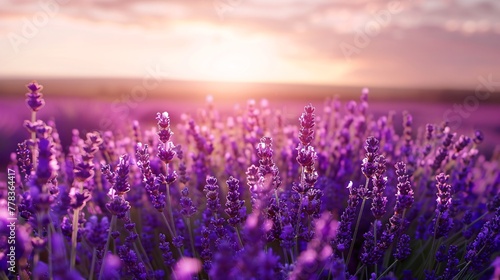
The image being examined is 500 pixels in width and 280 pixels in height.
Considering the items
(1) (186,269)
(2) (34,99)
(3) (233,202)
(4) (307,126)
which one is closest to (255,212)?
(3) (233,202)

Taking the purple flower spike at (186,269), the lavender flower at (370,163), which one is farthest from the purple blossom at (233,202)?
the lavender flower at (370,163)

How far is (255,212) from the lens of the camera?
1.78 m

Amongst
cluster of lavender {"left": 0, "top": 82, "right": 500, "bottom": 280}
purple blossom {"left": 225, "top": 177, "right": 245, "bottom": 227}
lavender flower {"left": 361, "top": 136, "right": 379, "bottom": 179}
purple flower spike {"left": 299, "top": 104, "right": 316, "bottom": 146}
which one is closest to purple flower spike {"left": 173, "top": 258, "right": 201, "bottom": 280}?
cluster of lavender {"left": 0, "top": 82, "right": 500, "bottom": 280}

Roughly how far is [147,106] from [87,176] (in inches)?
417

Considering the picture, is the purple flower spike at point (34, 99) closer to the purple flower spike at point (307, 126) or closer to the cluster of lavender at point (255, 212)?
the cluster of lavender at point (255, 212)

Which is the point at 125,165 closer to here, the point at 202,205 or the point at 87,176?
the point at 87,176

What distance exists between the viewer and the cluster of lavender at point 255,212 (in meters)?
1.62

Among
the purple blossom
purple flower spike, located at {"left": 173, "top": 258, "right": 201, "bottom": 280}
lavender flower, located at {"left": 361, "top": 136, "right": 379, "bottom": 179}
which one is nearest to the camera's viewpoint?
purple flower spike, located at {"left": 173, "top": 258, "right": 201, "bottom": 280}

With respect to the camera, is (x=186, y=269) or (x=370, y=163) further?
(x=370, y=163)

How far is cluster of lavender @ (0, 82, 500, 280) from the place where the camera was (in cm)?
162

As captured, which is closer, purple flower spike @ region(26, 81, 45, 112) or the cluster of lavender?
Result: the cluster of lavender

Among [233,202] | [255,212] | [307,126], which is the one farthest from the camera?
[307,126]

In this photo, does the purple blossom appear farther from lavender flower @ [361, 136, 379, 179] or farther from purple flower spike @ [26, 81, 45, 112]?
purple flower spike @ [26, 81, 45, 112]

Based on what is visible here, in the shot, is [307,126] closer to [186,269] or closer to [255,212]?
[255,212]
